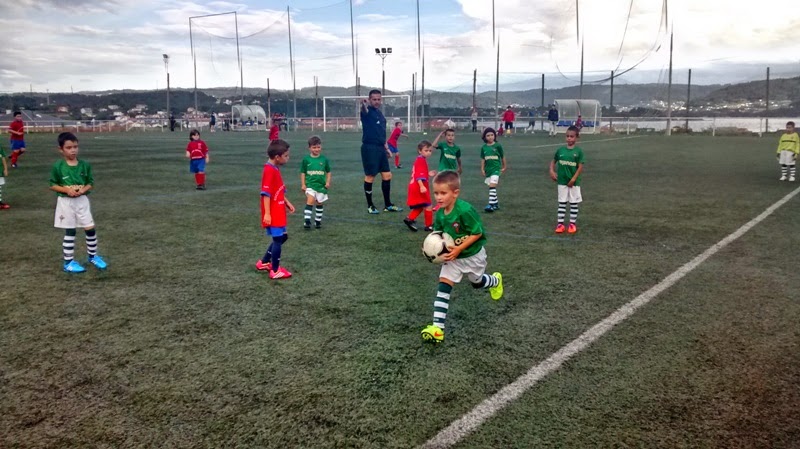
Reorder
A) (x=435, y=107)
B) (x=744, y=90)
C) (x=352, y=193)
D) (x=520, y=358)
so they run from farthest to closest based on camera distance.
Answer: (x=744, y=90) < (x=435, y=107) < (x=352, y=193) < (x=520, y=358)

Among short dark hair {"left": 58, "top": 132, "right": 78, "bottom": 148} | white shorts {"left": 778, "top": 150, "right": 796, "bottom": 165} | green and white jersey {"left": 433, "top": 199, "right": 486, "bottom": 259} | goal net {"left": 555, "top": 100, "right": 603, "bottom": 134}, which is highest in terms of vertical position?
goal net {"left": 555, "top": 100, "right": 603, "bottom": 134}

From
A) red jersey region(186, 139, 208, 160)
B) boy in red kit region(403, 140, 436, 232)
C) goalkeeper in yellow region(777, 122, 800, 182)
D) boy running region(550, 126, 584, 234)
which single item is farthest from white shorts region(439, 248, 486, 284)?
goalkeeper in yellow region(777, 122, 800, 182)

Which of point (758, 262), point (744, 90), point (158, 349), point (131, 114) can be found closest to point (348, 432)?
point (158, 349)

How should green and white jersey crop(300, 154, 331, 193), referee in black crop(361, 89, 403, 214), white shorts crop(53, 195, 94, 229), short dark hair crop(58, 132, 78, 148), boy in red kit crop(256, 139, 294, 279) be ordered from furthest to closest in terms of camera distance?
referee in black crop(361, 89, 403, 214)
green and white jersey crop(300, 154, 331, 193)
white shorts crop(53, 195, 94, 229)
short dark hair crop(58, 132, 78, 148)
boy in red kit crop(256, 139, 294, 279)

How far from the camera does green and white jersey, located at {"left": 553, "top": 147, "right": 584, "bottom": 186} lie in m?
9.11

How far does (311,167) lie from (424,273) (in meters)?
3.59

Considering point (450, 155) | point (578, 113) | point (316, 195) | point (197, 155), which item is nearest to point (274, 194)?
point (316, 195)

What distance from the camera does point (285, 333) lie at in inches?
195

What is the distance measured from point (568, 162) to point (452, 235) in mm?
5039

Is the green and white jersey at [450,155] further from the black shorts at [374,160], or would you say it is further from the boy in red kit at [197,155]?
the boy in red kit at [197,155]

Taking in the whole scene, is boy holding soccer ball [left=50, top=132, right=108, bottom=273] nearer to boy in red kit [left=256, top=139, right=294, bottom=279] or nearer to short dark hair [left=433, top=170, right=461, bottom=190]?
boy in red kit [left=256, top=139, right=294, bottom=279]

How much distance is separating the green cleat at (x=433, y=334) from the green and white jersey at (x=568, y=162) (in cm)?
529

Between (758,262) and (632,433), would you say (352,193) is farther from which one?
(632,433)

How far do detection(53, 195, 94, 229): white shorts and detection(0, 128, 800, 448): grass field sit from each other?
0.67 meters
